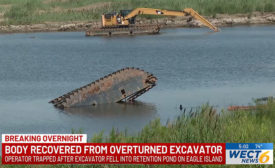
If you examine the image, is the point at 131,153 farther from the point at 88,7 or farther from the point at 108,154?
the point at 88,7

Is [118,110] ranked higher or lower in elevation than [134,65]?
higher

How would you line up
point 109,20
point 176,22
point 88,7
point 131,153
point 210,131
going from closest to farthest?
point 131,153 < point 210,131 < point 109,20 < point 176,22 < point 88,7

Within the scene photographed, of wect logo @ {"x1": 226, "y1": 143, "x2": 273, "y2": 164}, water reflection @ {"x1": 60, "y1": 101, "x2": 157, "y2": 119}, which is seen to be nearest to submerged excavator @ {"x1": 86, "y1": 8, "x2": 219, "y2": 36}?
water reflection @ {"x1": 60, "y1": 101, "x2": 157, "y2": 119}

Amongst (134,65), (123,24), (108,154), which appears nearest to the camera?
(108,154)

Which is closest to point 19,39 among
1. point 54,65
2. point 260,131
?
point 54,65

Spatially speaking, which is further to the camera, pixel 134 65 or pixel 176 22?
pixel 176 22

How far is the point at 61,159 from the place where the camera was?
23.3 metres

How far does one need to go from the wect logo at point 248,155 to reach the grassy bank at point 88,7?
11024 centimetres

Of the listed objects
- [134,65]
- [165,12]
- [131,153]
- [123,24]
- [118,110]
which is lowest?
[134,65]

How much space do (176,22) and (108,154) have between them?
4323 inches

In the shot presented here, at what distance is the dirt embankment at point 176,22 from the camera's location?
12988 cm

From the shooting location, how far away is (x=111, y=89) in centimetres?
4672

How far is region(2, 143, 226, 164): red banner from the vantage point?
2225 centimetres

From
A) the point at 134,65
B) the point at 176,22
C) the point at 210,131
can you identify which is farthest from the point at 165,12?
the point at 210,131
